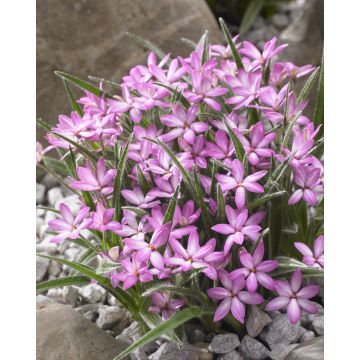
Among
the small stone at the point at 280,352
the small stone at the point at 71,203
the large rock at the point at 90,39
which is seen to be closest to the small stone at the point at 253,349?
the small stone at the point at 280,352

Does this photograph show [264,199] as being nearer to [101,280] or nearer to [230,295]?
[230,295]

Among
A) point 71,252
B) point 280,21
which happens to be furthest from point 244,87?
point 280,21

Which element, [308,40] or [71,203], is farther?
[308,40]

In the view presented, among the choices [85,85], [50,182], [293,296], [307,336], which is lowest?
[307,336]

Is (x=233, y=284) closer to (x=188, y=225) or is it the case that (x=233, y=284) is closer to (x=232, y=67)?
(x=188, y=225)

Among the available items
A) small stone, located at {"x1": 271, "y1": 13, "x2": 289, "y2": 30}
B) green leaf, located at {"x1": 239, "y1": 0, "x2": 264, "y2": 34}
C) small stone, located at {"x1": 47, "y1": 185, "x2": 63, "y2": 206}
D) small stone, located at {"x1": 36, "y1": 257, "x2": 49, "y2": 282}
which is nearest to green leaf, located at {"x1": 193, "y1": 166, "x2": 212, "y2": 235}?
small stone, located at {"x1": 36, "y1": 257, "x2": 49, "y2": 282}

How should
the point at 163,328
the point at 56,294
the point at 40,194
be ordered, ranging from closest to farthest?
the point at 163,328 < the point at 56,294 < the point at 40,194

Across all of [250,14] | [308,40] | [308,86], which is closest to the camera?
[308,86]

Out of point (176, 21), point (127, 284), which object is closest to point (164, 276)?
point (127, 284)
